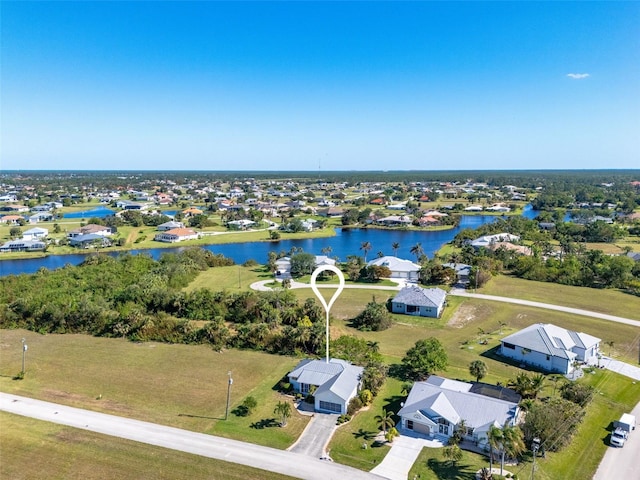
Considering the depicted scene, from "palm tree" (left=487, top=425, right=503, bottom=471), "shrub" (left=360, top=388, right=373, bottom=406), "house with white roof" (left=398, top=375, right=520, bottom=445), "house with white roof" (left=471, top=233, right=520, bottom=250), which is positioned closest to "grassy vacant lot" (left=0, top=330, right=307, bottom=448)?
"shrub" (left=360, top=388, right=373, bottom=406)

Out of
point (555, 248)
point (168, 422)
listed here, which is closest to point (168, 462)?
point (168, 422)

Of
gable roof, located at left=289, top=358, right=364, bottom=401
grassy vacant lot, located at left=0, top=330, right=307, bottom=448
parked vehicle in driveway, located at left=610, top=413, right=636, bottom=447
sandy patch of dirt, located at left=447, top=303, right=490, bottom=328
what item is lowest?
grassy vacant lot, located at left=0, top=330, right=307, bottom=448

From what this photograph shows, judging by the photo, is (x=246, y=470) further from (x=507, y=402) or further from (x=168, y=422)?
(x=507, y=402)

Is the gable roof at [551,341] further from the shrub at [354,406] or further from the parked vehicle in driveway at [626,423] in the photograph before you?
the shrub at [354,406]

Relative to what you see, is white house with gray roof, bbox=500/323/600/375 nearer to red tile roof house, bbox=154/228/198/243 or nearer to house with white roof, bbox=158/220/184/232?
red tile roof house, bbox=154/228/198/243

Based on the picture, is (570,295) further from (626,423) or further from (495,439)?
(495,439)

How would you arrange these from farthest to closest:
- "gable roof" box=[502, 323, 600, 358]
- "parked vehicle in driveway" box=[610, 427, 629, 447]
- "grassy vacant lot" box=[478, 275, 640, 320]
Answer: "grassy vacant lot" box=[478, 275, 640, 320] → "gable roof" box=[502, 323, 600, 358] → "parked vehicle in driveway" box=[610, 427, 629, 447]

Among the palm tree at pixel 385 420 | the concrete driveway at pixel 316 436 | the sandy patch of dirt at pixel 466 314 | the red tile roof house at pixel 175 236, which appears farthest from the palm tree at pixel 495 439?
the red tile roof house at pixel 175 236
